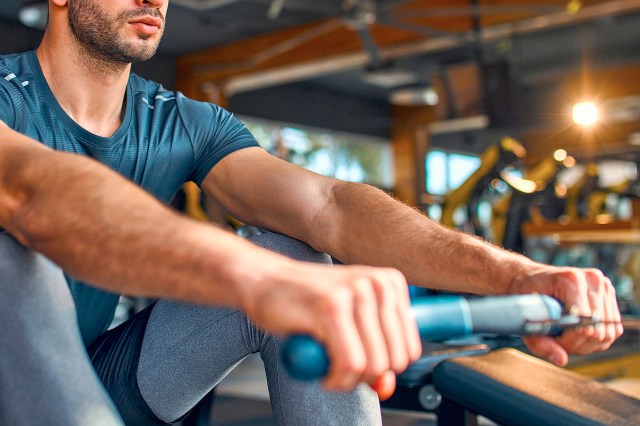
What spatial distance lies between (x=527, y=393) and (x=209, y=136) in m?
0.66

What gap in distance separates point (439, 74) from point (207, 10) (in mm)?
2093

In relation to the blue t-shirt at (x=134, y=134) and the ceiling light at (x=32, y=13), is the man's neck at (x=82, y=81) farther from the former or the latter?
the ceiling light at (x=32, y=13)

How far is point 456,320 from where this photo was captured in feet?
2.06

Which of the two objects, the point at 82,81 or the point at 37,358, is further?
the point at 82,81

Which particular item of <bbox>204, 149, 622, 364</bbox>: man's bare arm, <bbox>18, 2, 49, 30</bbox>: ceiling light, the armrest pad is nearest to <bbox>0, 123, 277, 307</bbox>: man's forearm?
<bbox>204, 149, 622, 364</bbox>: man's bare arm

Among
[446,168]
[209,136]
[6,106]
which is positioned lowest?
[446,168]

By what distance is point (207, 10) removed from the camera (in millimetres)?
6762

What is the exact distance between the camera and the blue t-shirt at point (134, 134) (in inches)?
45.4

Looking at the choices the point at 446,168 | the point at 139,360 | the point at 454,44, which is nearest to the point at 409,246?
the point at 139,360

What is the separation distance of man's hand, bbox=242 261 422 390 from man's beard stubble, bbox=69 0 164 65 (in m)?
0.76

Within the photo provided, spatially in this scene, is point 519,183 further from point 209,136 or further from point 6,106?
point 6,106

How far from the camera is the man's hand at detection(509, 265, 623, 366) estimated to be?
2.72ft

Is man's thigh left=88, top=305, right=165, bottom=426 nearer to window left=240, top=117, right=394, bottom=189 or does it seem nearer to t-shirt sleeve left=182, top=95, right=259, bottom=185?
t-shirt sleeve left=182, top=95, right=259, bottom=185

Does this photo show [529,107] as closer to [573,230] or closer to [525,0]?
[525,0]
